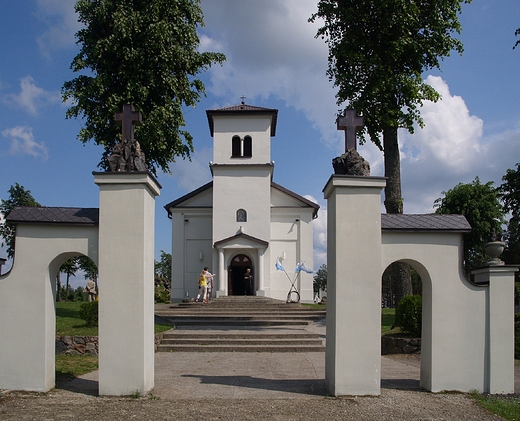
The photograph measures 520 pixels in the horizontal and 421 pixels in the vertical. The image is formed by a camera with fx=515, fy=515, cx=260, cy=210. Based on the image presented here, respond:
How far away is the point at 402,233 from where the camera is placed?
8680mm

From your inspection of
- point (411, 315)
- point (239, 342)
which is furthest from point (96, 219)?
point (411, 315)

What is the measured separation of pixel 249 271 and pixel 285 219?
13.0 feet

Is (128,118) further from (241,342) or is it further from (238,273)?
(238,273)

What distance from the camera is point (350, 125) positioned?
892 cm

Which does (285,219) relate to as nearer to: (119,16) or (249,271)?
(249,271)

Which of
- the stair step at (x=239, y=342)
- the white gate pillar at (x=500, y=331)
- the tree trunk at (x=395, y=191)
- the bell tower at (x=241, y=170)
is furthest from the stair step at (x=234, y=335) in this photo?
the bell tower at (x=241, y=170)

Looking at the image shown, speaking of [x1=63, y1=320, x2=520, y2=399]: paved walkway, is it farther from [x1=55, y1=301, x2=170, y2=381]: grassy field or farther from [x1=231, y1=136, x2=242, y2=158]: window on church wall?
[x1=231, y1=136, x2=242, y2=158]: window on church wall

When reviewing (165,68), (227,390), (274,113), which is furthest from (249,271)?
(227,390)

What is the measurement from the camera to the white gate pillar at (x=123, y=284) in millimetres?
8188

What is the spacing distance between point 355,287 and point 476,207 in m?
28.6

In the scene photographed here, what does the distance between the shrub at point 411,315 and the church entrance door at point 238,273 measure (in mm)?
17237

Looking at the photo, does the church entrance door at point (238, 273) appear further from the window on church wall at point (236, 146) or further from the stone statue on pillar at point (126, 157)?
the stone statue on pillar at point (126, 157)

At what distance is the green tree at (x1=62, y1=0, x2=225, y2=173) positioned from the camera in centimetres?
1970

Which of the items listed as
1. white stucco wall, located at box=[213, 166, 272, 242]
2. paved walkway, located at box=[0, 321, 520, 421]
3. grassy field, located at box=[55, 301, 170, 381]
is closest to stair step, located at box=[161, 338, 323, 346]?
grassy field, located at box=[55, 301, 170, 381]
